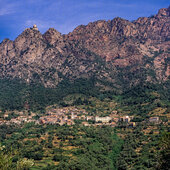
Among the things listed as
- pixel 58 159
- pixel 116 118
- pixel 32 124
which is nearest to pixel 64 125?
pixel 32 124

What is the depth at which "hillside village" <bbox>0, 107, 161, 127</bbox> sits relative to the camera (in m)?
136

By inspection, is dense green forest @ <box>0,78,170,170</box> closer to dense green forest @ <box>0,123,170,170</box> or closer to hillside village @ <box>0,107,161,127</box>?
dense green forest @ <box>0,123,170,170</box>

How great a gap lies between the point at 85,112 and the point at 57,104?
31.0 metres

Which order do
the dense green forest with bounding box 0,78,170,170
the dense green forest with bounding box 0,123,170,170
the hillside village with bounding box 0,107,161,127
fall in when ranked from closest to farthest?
1. the dense green forest with bounding box 0,78,170,170
2. the dense green forest with bounding box 0,123,170,170
3. the hillside village with bounding box 0,107,161,127

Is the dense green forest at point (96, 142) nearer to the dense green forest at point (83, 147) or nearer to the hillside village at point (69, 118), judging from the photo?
the dense green forest at point (83, 147)

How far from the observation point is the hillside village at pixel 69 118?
136m

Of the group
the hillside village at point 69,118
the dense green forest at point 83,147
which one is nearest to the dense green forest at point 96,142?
the dense green forest at point 83,147

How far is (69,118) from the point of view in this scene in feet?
493

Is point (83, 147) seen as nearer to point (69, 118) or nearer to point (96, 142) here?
point (96, 142)

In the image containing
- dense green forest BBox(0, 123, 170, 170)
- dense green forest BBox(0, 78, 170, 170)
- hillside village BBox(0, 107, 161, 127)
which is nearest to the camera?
dense green forest BBox(0, 78, 170, 170)

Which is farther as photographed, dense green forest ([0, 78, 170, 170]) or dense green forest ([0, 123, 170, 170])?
dense green forest ([0, 123, 170, 170])

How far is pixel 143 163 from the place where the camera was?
251 feet

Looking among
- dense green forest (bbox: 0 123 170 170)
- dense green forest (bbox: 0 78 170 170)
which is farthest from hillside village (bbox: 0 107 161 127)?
dense green forest (bbox: 0 123 170 170)

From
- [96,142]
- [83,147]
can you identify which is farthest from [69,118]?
[83,147]
